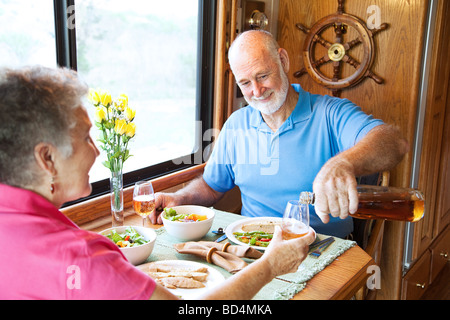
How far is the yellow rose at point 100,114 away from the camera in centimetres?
155

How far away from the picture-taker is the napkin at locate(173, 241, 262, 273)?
136cm

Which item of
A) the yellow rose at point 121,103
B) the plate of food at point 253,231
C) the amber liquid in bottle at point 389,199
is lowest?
the plate of food at point 253,231

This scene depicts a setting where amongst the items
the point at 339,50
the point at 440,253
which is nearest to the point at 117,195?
the point at 339,50

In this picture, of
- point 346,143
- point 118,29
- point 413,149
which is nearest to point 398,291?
point 413,149

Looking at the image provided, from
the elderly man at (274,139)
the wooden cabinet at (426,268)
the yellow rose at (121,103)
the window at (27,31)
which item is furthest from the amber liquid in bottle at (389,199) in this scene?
the wooden cabinet at (426,268)

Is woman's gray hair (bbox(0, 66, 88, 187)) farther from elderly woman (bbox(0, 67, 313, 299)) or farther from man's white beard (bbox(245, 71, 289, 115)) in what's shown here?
man's white beard (bbox(245, 71, 289, 115))

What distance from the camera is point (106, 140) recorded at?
160 cm

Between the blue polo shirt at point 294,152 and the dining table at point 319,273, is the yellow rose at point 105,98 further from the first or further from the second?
the blue polo shirt at point 294,152

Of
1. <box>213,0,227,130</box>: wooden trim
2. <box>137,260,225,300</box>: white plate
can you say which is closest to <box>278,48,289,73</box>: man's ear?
<box>213,0,227,130</box>: wooden trim

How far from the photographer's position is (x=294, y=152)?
2.05 metres

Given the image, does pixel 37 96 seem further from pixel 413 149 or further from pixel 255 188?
pixel 413 149

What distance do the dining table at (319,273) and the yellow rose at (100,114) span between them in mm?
454

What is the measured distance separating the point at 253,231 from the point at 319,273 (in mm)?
345

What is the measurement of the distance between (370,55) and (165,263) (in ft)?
5.95
